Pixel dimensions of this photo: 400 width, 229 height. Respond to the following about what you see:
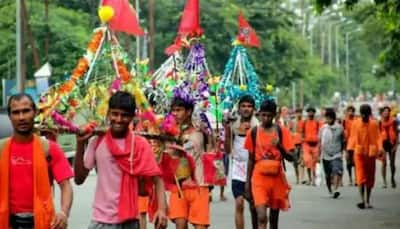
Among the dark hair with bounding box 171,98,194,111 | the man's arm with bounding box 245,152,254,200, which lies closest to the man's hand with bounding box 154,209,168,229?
the dark hair with bounding box 171,98,194,111

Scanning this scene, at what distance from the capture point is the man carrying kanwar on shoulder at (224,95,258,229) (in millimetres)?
12500

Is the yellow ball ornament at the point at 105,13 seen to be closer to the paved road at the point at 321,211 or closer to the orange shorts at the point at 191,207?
the orange shorts at the point at 191,207

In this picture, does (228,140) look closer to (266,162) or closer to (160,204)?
(266,162)

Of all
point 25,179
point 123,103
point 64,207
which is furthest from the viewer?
point 123,103

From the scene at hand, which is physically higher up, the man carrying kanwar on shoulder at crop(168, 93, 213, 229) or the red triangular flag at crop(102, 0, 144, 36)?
the red triangular flag at crop(102, 0, 144, 36)

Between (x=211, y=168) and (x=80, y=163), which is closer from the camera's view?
(x=80, y=163)

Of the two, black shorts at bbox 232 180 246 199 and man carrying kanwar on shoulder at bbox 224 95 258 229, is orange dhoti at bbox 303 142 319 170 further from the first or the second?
black shorts at bbox 232 180 246 199

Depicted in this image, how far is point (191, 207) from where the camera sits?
10.1 meters

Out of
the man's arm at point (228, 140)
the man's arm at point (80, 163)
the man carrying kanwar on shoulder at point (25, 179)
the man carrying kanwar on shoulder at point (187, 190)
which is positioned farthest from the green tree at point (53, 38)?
the man carrying kanwar on shoulder at point (25, 179)

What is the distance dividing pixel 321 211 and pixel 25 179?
11.0 meters

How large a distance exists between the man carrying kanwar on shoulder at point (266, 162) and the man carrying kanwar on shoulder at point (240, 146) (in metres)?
1.03

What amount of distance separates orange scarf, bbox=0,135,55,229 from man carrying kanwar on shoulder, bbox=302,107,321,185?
16042 mm

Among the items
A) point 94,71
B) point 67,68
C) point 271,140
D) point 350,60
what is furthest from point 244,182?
point 350,60

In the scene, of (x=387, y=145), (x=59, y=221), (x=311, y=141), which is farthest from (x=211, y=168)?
(x=387, y=145)
